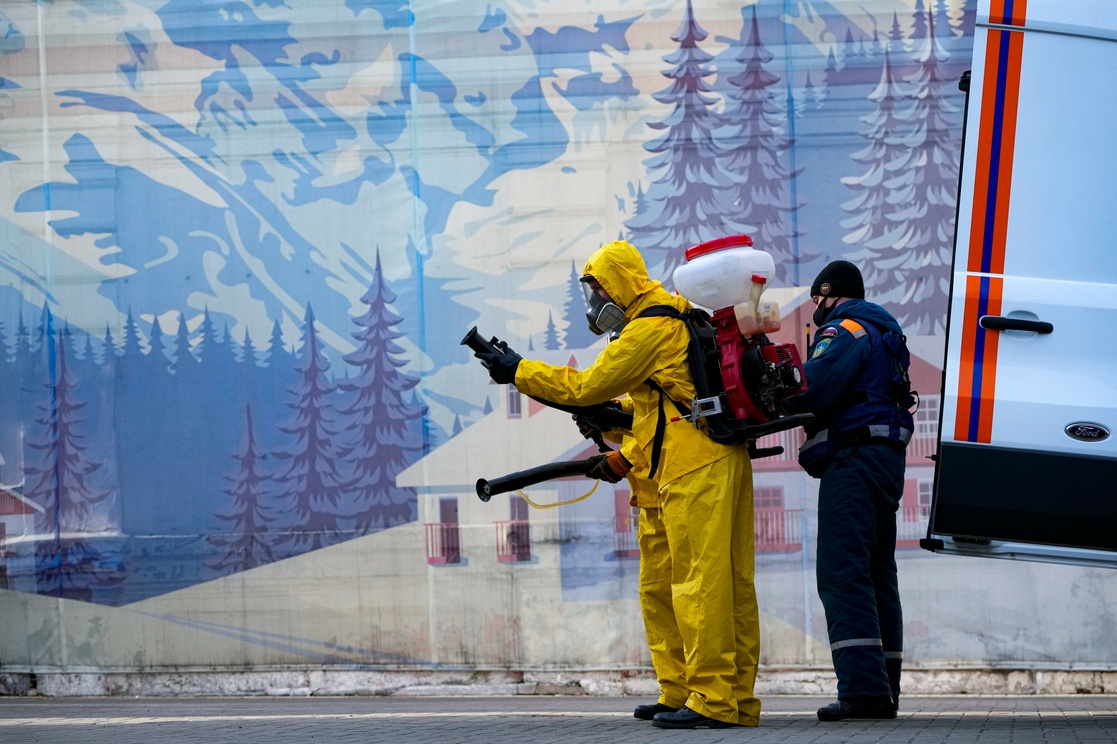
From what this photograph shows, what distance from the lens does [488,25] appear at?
6.22 m

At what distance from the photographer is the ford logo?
3.70 metres

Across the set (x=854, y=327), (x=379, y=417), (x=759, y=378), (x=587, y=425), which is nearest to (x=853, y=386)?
(x=854, y=327)

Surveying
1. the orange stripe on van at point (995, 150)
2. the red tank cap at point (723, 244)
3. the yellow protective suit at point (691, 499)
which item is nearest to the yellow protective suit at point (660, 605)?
the yellow protective suit at point (691, 499)

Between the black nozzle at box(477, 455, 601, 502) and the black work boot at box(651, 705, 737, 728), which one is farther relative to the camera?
the black nozzle at box(477, 455, 601, 502)

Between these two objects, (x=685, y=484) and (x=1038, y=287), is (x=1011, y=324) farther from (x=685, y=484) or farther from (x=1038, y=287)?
(x=685, y=484)

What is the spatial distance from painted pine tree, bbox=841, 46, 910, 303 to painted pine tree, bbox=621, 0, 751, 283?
574mm

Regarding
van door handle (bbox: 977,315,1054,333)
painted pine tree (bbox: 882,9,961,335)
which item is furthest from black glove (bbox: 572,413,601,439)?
painted pine tree (bbox: 882,9,961,335)

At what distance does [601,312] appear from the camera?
4.18 m

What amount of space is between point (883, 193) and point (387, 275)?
91.6 inches

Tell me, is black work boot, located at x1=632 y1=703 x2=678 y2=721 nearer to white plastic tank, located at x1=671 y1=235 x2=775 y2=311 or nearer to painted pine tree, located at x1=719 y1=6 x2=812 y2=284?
white plastic tank, located at x1=671 y1=235 x2=775 y2=311

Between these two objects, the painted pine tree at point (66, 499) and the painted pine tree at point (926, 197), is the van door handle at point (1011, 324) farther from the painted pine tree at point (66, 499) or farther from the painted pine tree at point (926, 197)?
the painted pine tree at point (66, 499)

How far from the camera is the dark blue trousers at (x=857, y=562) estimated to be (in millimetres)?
4047

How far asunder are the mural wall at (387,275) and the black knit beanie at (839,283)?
60.9 inches

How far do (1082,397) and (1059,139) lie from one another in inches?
28.9
